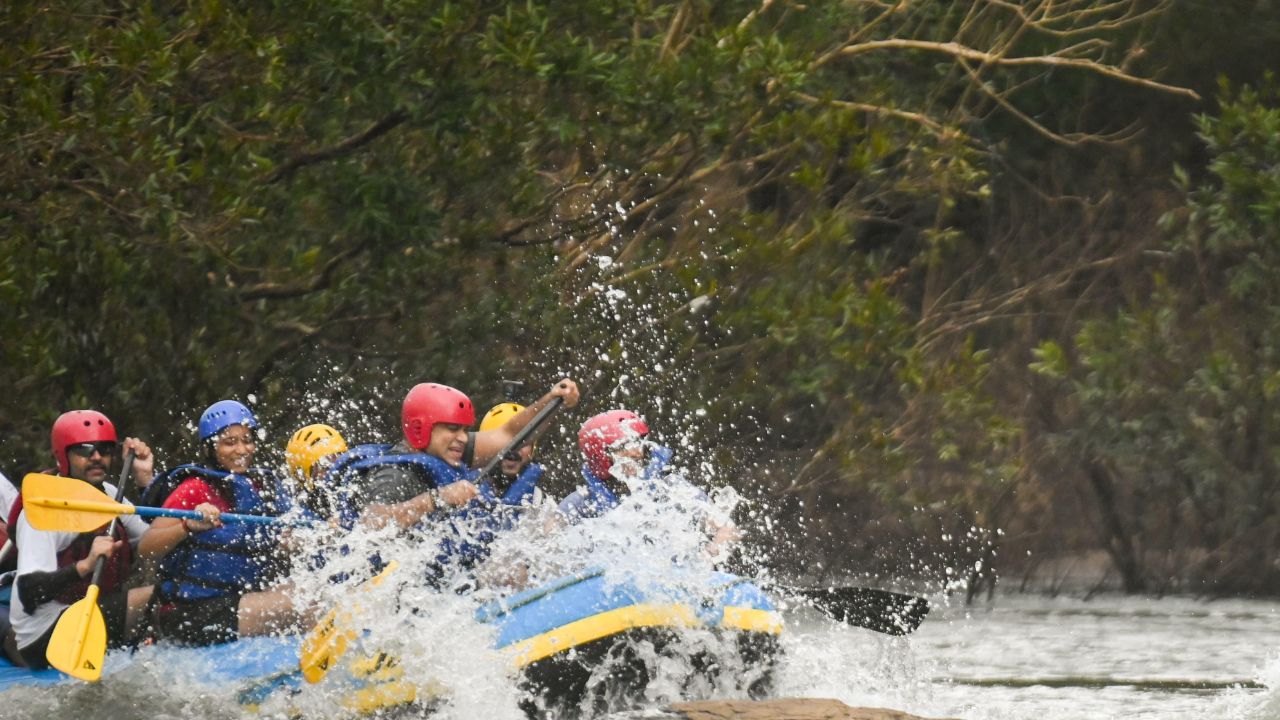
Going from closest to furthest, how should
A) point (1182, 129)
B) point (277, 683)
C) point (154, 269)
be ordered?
point (277, 683) < point (154, 269) < point (1182, 129)

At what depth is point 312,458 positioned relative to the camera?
21.8ft

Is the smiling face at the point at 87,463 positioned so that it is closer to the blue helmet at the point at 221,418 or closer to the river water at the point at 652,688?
the blue helmet at the point at 221,418

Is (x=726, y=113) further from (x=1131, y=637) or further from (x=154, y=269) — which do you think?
(x=1131, y=637)

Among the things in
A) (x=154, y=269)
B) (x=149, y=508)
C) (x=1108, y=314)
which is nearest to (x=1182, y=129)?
(x=1108, y=314)

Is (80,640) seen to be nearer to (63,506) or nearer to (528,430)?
(63,506)

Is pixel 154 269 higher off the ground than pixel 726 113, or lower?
lower

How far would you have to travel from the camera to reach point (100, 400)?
327 inches

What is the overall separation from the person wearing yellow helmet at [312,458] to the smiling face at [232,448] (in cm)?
31

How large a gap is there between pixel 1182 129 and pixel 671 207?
5894 millimetres

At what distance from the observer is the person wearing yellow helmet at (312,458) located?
6551 mm

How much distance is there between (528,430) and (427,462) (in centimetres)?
53

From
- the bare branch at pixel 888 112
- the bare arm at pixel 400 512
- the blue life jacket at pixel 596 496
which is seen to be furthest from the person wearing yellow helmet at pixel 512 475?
the bare branch at pixel 888 112

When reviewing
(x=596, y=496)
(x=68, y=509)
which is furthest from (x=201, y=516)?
(x=596, y=496)

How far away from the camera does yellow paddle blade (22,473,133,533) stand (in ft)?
20.0
